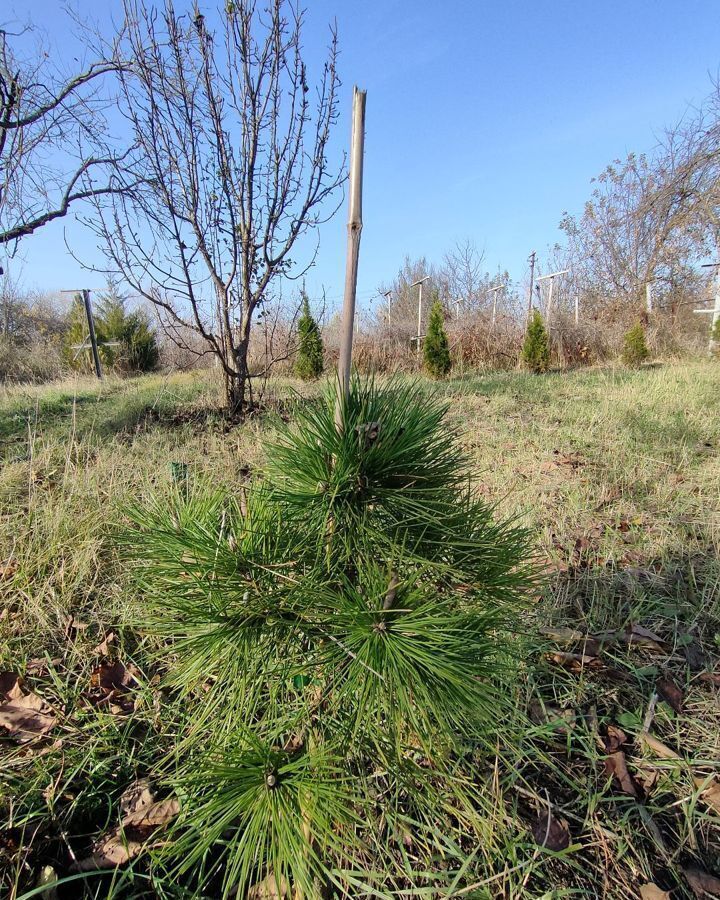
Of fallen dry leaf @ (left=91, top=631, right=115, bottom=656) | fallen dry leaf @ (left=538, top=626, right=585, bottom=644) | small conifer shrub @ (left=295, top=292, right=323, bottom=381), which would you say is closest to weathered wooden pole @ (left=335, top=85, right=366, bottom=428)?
fallen dry leaf @ (left=538, top=626, right=585, bottom=644)

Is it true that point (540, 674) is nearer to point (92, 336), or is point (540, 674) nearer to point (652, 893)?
point (652, 893)

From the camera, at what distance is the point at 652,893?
35.5 inches

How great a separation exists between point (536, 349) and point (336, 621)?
12.1 m

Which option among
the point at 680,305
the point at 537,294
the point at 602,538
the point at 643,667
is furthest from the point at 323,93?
the point at 537,294

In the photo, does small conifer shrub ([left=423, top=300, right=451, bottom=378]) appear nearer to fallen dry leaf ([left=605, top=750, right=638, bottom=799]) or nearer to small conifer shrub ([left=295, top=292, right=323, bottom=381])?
small conifer shrub ([left=295, top=292, right=323, bottom=381])

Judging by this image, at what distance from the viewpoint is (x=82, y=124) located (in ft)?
22.2

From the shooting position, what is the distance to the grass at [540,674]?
0.97m

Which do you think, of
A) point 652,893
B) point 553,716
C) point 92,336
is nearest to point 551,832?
point 652,893


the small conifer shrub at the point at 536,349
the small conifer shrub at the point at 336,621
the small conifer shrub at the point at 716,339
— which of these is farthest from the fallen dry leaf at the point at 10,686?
the small conifer shrub at the point at 716,339

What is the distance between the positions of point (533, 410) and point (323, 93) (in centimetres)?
414

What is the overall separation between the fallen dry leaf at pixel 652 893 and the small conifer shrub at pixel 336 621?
319 mm

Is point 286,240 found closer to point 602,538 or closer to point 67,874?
point 602,538

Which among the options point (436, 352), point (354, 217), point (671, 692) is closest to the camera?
point (354, 217)

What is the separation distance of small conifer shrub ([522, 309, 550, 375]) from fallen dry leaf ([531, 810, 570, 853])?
1152cm
